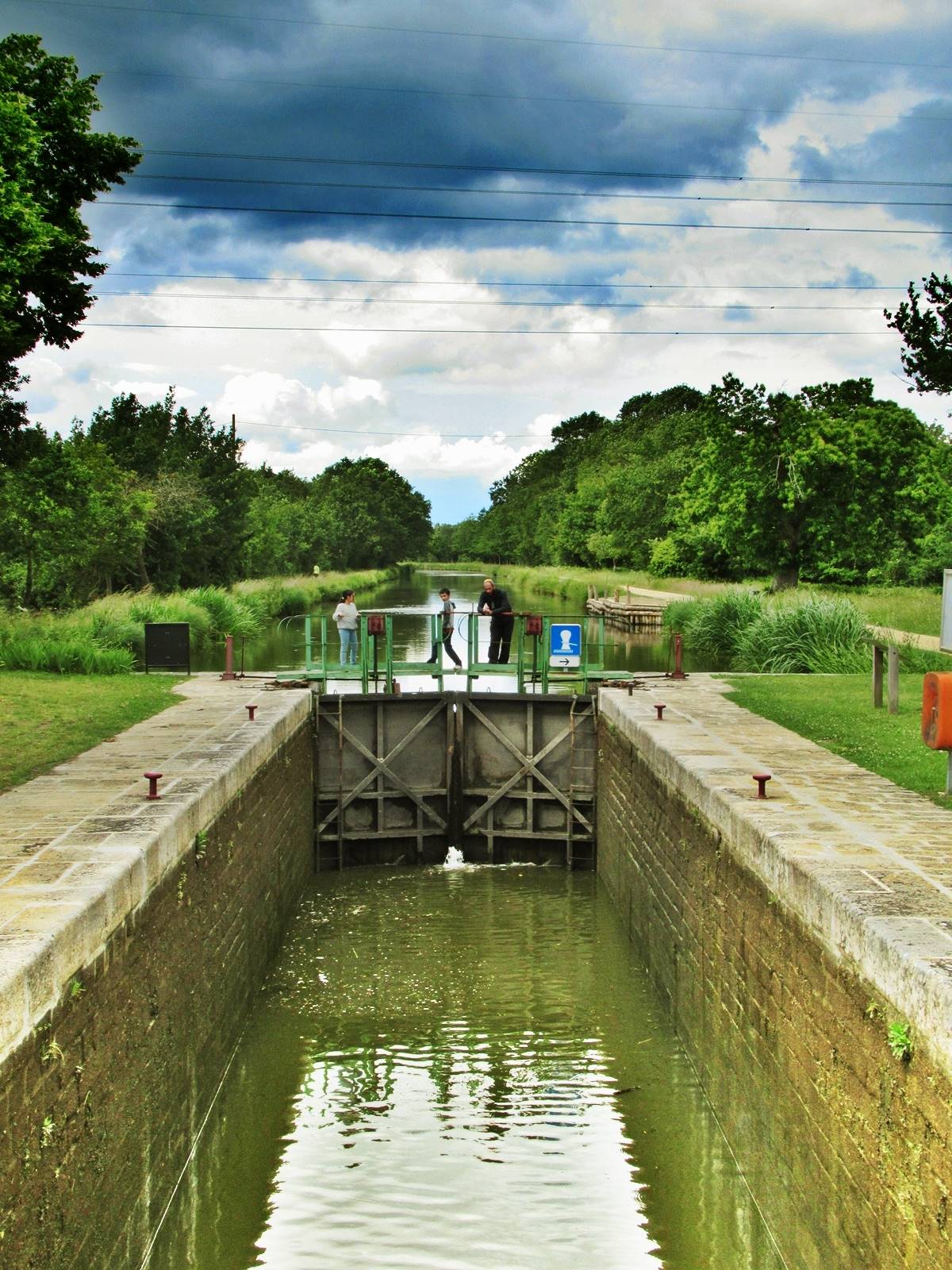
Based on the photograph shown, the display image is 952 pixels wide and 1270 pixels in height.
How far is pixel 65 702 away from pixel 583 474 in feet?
226

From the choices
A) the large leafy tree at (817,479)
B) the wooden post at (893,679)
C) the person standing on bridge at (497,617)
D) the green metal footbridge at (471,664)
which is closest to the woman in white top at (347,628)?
the green metal footbridge at (471,664)

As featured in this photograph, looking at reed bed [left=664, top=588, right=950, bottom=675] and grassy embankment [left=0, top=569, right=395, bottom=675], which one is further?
reed bed [left=664, top=588, right=950, bottom=675]

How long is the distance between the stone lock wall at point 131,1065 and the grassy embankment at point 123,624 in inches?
396

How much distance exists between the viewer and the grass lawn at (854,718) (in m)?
10.0

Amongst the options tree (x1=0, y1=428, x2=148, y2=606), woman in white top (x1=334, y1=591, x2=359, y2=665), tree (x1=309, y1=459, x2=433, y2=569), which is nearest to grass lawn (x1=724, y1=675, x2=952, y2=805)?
woman in white top (x1=334, y1=591, x2=359, y2=665)

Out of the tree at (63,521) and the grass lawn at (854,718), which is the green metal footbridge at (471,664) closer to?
the grass lawn at (854,718)

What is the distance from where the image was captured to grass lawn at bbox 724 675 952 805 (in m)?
10.0

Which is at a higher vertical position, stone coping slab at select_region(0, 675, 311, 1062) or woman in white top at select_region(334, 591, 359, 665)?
woman in white top at select_region(334, 591, 359, 665)

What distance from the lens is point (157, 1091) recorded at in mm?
6383

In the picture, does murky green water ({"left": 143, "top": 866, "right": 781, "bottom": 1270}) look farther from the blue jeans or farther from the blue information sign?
the blue jeans

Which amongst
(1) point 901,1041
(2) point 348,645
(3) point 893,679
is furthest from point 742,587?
(1) point 901,1041

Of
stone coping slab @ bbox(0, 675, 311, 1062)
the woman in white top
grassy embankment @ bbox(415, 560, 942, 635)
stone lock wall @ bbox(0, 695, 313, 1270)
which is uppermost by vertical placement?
grassy embankment @ bbox(415, 560, 942, 635)

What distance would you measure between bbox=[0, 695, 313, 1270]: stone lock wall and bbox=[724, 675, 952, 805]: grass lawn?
5.00 metres

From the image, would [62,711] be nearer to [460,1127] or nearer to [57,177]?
[460,1127]
